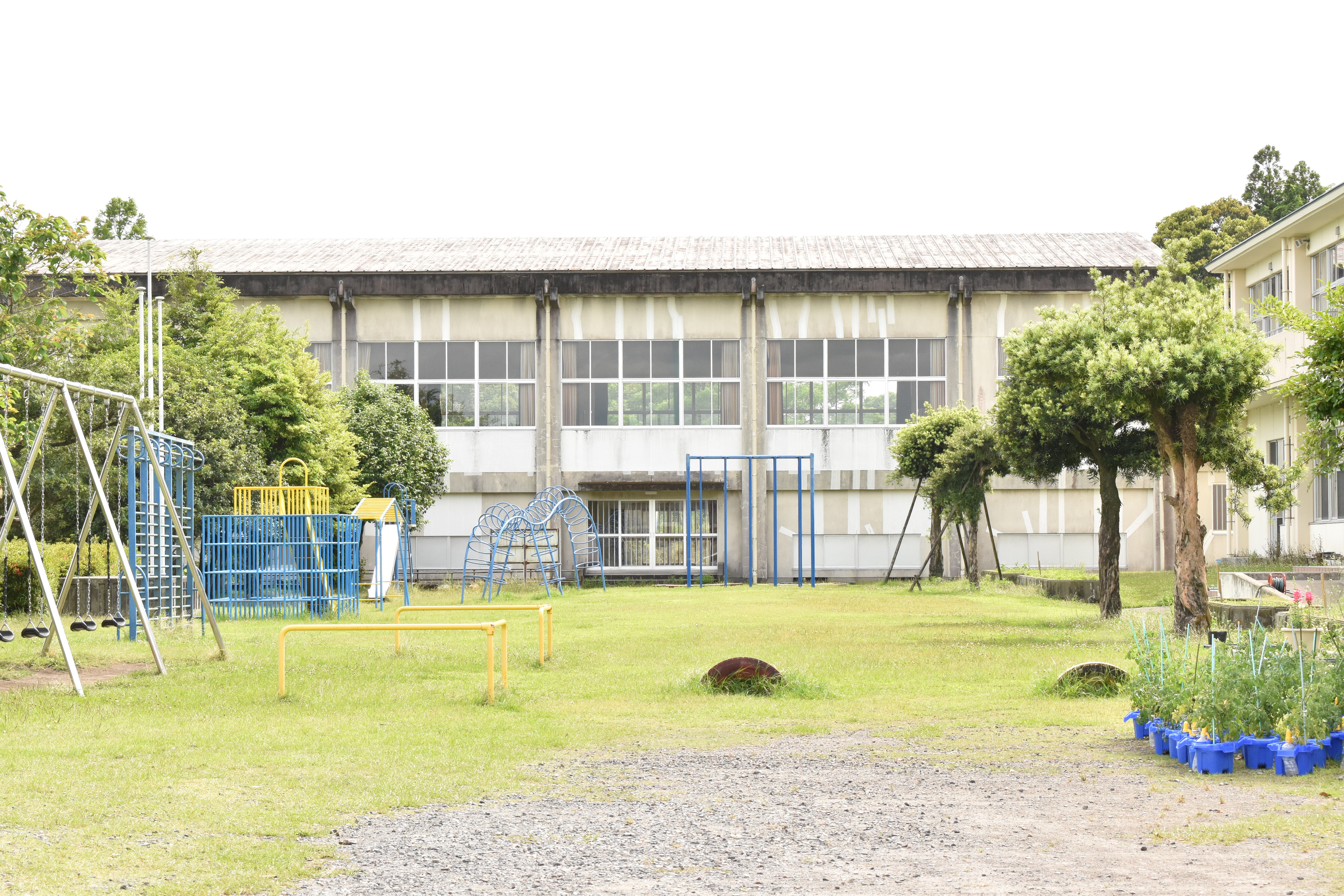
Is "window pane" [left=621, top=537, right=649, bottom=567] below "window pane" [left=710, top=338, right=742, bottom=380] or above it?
below

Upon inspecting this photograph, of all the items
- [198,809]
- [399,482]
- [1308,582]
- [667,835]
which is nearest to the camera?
[667,835]

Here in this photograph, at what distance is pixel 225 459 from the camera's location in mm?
25969

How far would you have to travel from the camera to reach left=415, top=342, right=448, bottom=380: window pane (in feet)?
123

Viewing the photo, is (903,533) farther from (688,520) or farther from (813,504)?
(688,520)

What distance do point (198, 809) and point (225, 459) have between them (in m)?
20.0

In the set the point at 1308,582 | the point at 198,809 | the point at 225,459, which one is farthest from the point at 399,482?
the point at 198,809

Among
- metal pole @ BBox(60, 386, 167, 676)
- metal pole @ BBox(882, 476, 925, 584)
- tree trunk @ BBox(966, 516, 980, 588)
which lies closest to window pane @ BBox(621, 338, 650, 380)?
metal pole @ BBox(882, 476, 925, 584)

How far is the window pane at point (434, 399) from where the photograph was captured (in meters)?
37.4

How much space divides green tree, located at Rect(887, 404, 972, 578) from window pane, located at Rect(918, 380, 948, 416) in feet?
11.2

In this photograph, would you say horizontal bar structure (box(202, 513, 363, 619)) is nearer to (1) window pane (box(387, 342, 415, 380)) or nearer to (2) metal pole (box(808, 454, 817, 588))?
(2) metal pole (box(808, 454, 817, 588))

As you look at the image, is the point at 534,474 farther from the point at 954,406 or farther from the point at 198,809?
the point at 198,809

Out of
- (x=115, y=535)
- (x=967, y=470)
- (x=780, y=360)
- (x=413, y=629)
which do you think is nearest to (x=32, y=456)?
(x=115, y=535)

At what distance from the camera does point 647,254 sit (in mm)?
39781

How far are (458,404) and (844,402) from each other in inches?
416
